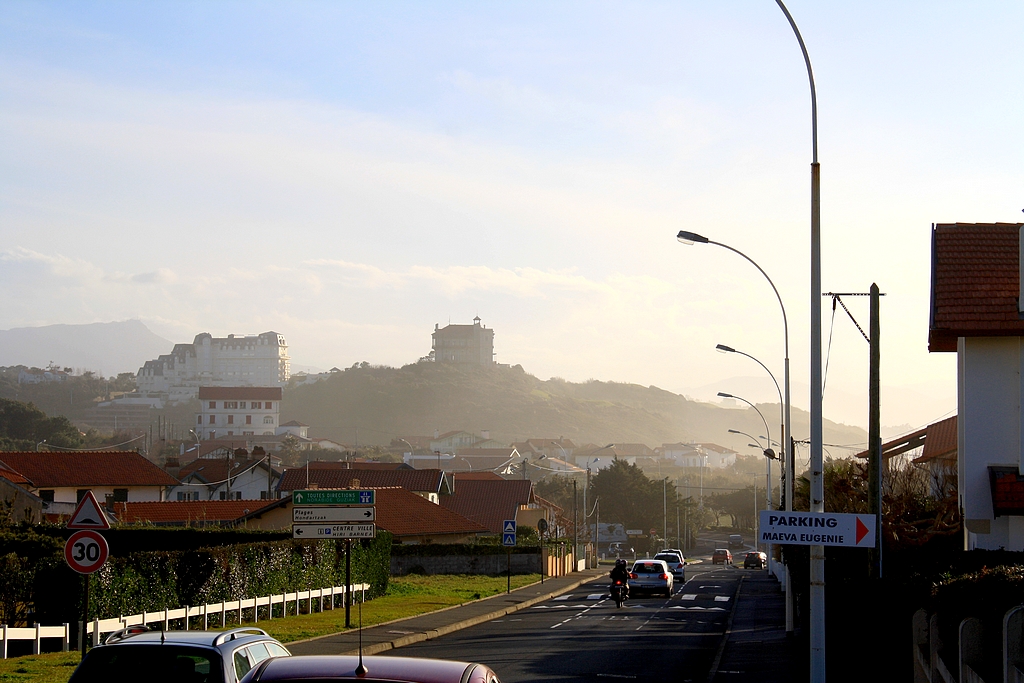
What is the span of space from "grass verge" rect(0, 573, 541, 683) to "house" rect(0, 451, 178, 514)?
107 feet

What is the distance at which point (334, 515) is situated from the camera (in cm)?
2236

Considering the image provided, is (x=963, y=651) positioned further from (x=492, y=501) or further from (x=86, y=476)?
(x=86, y=476)

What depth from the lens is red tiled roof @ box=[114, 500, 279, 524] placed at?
57172 mm

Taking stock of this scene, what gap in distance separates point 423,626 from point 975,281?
14889mm

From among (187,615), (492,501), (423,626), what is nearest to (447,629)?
(423,626)

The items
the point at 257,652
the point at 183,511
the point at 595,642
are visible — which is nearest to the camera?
the point at 257,652

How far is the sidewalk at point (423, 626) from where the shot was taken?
20656 mm

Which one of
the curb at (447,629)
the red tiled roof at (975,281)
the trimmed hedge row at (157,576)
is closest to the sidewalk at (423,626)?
the curb at (447,629)

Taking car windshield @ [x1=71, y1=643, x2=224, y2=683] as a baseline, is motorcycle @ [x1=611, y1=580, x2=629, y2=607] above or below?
below

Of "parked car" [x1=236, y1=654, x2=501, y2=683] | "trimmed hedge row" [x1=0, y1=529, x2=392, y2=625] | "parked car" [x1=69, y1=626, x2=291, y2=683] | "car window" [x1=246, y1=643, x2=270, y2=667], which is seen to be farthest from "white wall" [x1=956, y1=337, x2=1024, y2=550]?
"parked car" [x1=236, y1=654, x2=501, y2=683]

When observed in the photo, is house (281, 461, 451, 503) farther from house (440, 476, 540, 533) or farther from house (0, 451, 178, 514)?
house (0, 451, 178, 514)

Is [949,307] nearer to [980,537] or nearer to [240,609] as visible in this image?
[980,537]

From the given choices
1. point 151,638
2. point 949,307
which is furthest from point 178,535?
point 151,638

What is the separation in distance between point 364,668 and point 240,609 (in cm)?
2008
